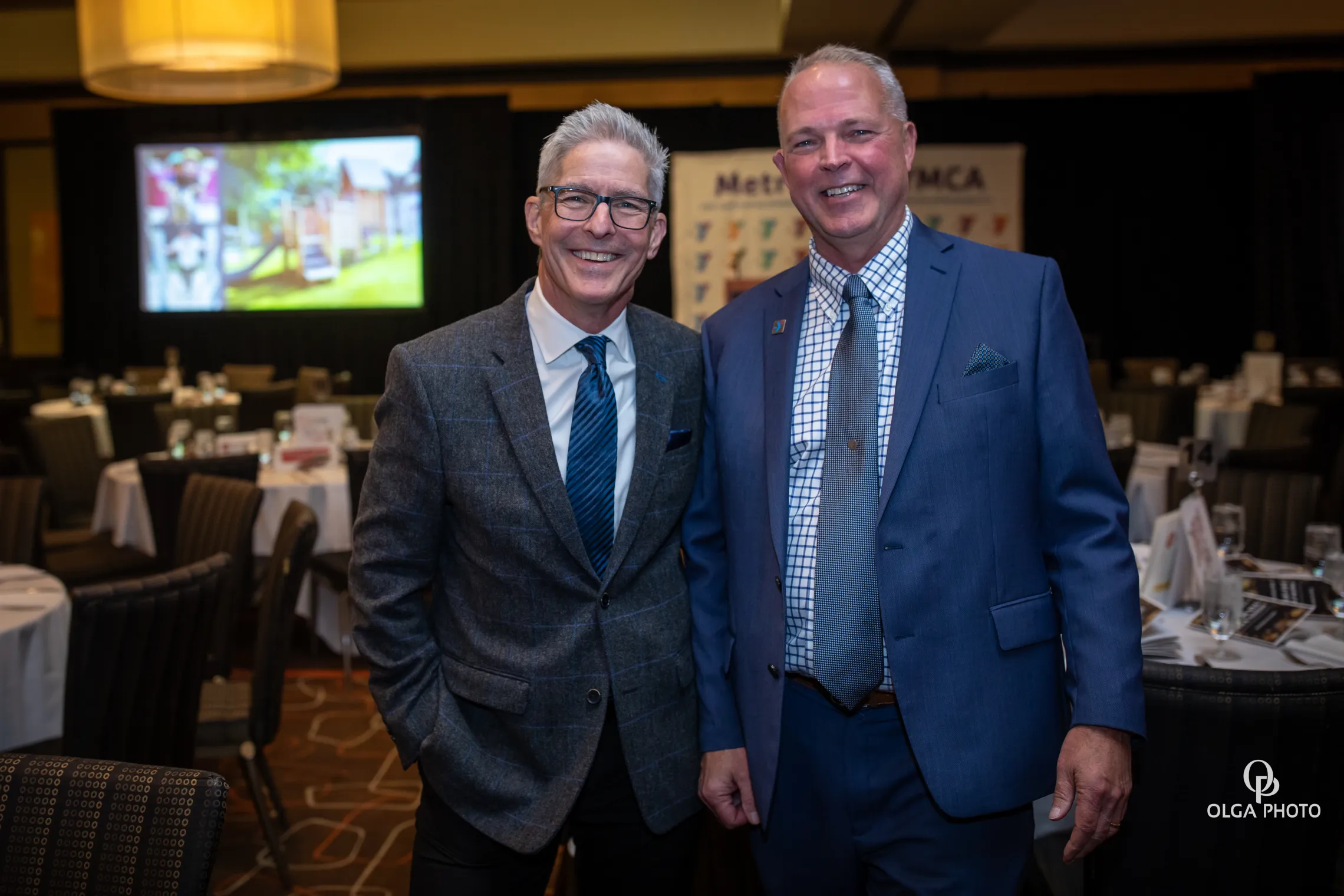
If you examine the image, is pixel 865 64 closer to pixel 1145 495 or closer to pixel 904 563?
pixel 904 563

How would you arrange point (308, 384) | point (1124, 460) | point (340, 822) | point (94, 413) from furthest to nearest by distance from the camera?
1. point (308, 384)
2. point (94, 413)
3. point (1124, 460)
4. point (340, 822)

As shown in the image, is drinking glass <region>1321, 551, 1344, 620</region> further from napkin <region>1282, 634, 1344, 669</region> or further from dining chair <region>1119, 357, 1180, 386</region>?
dining chair <region>1119, 357, 1180, 386</region>

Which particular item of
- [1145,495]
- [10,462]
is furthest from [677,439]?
[10,462]

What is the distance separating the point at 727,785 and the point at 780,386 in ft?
1.95

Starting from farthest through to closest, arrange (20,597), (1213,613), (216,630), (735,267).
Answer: (735,267) → (216,630) → (20,597) → (1213,613)

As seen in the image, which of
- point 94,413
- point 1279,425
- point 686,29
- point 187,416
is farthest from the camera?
point 686,29

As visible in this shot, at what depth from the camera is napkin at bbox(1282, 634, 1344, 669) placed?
7.26ft

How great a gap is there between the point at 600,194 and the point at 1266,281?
9.94 metres

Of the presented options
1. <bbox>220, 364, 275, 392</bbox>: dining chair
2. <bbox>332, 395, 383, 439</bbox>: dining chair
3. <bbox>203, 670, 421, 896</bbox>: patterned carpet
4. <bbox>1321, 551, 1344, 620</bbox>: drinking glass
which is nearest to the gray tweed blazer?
<bbox>203, 670, 421, 896</bbox>: patterned carpet

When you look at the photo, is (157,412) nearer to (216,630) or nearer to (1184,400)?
(216,630)

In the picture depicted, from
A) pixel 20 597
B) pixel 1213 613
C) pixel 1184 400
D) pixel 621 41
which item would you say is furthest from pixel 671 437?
pixel 621 41

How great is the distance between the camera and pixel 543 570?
151 centimetres

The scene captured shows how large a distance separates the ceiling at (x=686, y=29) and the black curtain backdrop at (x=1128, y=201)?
20.9 inches

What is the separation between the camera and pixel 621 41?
9797mm
